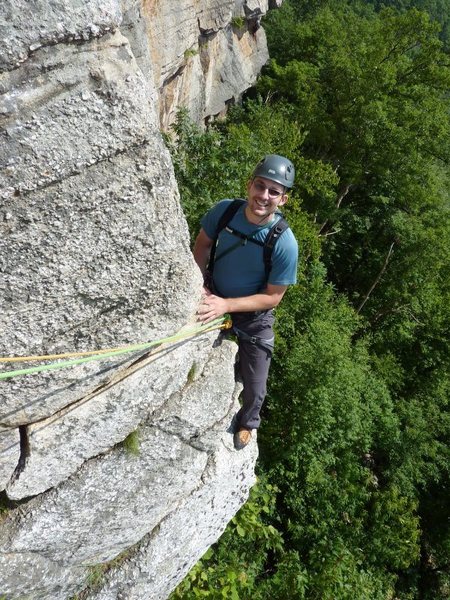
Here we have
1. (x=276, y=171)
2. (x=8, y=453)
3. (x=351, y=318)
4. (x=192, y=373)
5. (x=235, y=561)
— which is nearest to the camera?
(x=8, y=453)

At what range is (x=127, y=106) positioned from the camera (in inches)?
115

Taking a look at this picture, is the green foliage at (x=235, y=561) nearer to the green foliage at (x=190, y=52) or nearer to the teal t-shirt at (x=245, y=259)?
the teal t-shirt at (x=245, y=259)

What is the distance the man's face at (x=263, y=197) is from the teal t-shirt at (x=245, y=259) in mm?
110

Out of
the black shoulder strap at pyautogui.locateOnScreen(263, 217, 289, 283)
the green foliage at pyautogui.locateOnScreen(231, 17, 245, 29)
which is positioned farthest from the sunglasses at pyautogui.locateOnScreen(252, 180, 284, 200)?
the green foliage at pyautogui.locateOnScreen(231, 17, 245, 29)

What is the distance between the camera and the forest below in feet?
33.3

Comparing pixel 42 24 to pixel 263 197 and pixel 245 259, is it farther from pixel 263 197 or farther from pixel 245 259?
pixel 245 259

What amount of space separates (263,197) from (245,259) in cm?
55

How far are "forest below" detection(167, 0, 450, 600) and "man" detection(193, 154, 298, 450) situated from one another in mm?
3045

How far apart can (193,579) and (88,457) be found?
269 centimetres

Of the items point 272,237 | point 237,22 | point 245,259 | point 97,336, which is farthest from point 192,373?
point 237,22

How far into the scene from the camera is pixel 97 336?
361 cm

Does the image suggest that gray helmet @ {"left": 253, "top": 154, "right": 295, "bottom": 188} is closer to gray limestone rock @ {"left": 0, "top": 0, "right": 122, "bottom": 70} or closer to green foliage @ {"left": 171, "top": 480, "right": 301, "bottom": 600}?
gray limestone rock @ {"left": 0, "top": 0, "right": 122, "bottom": 70}

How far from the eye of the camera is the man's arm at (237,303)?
4258 mm

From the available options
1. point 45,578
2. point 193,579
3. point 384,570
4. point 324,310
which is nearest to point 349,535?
point 384,570
